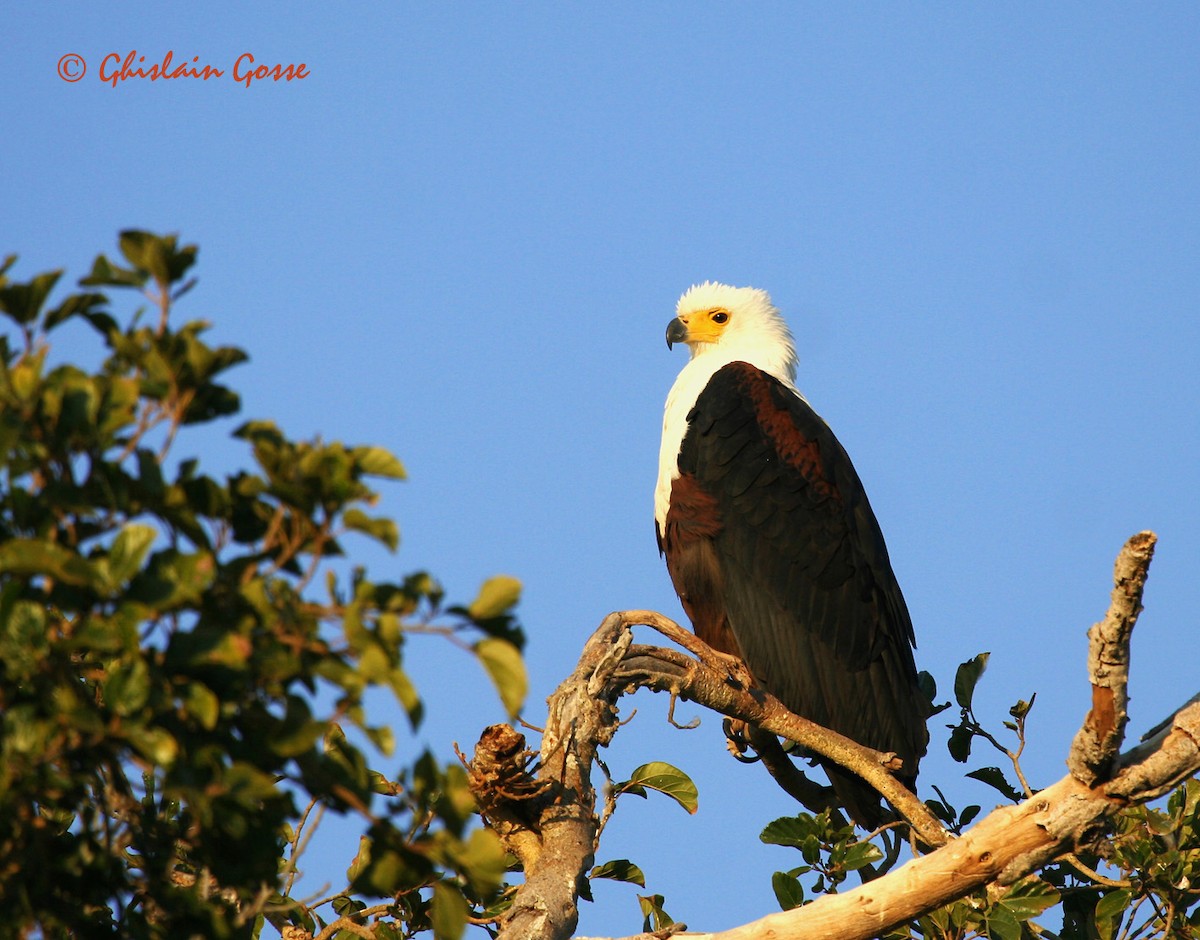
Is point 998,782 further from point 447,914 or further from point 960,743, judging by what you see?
point 447,914

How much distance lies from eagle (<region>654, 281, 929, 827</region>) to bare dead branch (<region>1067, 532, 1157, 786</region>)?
6.32ft

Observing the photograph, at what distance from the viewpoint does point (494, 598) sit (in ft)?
6.09

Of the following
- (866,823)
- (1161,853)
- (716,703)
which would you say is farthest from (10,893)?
(866,823)

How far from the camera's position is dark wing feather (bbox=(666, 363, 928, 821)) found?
16.8ft

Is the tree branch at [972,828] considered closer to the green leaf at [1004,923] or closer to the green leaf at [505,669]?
the green leaf at [1004,923]

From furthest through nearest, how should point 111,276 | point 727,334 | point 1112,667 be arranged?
point 727,334, point 1112,667, point 111,276

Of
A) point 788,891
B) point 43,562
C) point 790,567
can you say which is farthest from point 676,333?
point 43,562

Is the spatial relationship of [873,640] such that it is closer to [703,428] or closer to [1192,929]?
[703,428]

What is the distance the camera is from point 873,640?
17.2 feet

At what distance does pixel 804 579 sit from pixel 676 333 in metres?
1.83

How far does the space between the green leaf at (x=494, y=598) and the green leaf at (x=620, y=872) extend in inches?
86.6

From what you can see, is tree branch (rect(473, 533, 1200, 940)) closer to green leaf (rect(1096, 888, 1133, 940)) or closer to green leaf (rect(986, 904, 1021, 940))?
green leaf (rect(986, 904, 1021, 940))

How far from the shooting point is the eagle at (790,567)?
513 cm

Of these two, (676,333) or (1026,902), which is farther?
(676,333)
